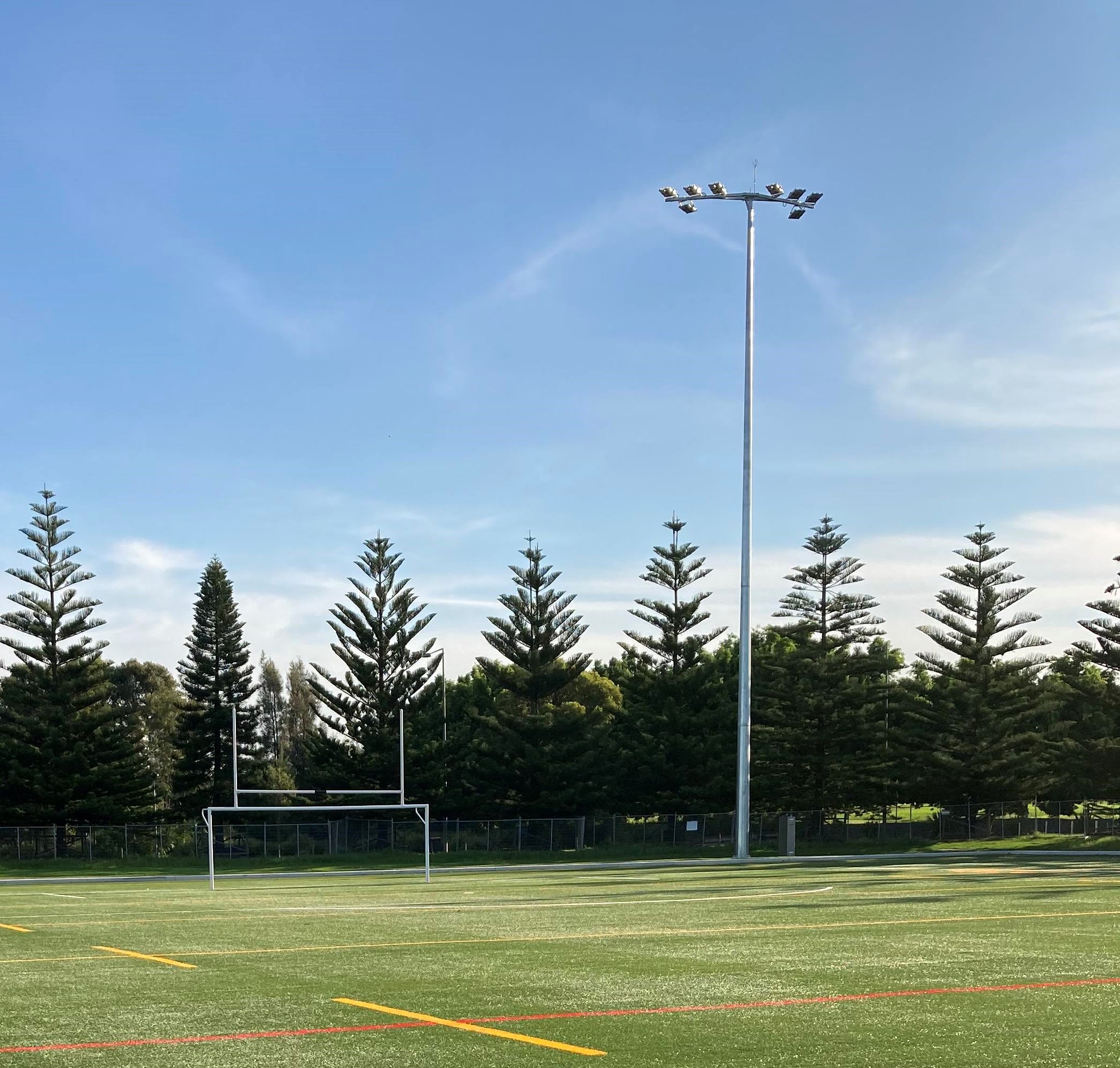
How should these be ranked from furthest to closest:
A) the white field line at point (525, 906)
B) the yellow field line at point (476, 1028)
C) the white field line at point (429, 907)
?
the white field line at point (525, 906) → the white field line at point (429, 907) → the yellow field line at point (476, 1028)

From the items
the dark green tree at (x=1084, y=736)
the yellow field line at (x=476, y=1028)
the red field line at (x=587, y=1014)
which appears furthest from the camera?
the dark green tree at (x=1084, y=736)

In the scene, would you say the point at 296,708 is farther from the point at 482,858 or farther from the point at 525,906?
the point at 525,906

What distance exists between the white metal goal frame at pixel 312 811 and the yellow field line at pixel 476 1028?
14.5m

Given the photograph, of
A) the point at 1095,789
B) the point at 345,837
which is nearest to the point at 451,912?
the point at 345,837

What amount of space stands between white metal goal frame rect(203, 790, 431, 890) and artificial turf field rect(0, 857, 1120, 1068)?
22.6 ft

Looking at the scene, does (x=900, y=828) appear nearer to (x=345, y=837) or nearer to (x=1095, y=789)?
(x=1095, y=789)

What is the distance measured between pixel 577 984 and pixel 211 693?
49.5 meters

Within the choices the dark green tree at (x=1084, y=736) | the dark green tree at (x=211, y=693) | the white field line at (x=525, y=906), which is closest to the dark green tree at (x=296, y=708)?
the dark green tree at (x=211, y=693)

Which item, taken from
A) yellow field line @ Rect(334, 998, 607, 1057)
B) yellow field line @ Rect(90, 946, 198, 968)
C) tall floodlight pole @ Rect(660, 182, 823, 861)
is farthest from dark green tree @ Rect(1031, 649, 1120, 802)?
yellow field line @ Rect(334, 998, 607, 1057)

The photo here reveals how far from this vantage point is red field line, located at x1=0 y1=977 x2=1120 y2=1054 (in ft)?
20.3

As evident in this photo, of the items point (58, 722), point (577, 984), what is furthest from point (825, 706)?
point (577, 984)

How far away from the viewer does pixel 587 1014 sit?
22.7 feet

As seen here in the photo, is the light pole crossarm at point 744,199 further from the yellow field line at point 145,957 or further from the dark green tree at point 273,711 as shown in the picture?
the dark green tree at point 273,711

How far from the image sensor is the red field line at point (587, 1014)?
6.19 m
